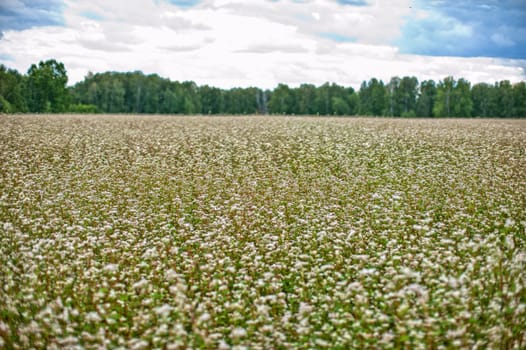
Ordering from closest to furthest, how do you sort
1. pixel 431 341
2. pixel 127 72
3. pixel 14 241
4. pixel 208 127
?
1. pixel 431 341
2. pixel 14 241
3. pixel 208 127
4. pixel 127 72

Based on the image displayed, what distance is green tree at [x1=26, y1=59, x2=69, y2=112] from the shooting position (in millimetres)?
80750

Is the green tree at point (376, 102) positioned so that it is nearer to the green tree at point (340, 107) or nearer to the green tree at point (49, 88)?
the green tree at point (340, 107)

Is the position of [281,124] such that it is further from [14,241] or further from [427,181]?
[14,241]

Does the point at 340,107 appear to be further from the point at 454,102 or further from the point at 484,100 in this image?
the point at 484,100

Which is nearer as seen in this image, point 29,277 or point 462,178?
point 29,277

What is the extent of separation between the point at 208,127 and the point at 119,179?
579 inches

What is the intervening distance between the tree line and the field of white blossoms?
237ft

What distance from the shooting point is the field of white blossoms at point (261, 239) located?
22.9 ft

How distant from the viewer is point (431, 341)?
6.43 m

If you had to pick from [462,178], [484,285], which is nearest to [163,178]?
[462,178]

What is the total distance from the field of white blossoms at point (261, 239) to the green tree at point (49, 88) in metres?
57.6

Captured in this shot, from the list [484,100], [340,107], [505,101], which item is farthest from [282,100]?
[505,101]

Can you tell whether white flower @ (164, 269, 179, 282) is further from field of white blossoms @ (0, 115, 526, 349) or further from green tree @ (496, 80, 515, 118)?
green tree @ (496, 80, 515, 118)

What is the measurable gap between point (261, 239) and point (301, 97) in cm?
11086
